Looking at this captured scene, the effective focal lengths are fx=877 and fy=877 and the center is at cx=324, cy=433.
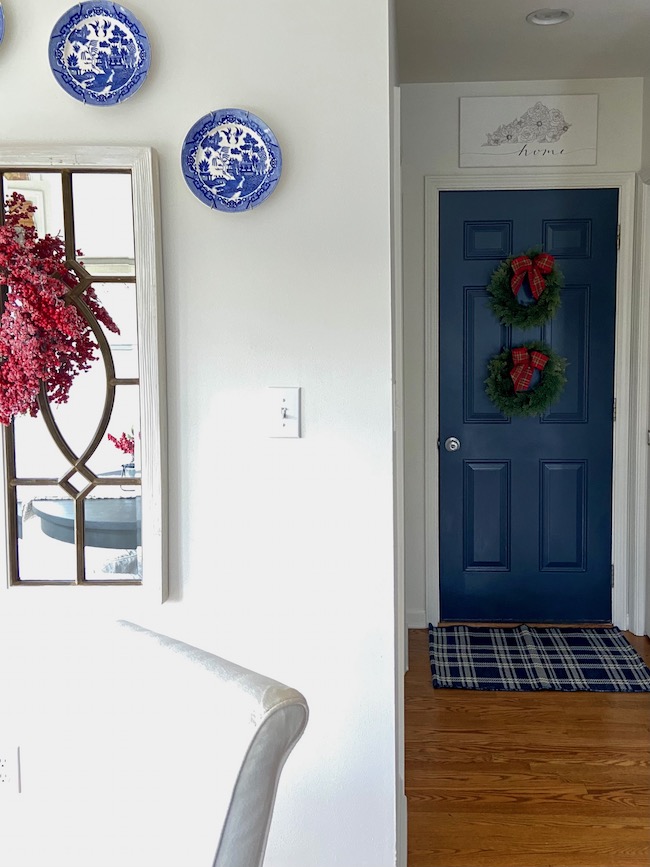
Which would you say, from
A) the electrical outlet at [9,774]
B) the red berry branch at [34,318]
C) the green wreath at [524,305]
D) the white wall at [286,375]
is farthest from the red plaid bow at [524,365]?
the electrical outlet at [9,774]

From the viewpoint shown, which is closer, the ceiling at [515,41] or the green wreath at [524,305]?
the ceiling at [515,41]

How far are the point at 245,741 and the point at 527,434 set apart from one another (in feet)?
10.7

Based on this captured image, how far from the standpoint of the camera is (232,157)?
6.08 ft

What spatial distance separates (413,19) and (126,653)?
2698 mm

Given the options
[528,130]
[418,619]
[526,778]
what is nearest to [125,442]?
[526,778]

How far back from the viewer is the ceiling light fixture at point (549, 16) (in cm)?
311

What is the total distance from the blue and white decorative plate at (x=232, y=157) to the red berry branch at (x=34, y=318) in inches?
13.4

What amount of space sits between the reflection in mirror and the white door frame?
233 centimetres

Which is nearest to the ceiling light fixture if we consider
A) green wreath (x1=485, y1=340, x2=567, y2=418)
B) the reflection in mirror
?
green wreath (x1=485, y1=340, x2=567, y2=418)

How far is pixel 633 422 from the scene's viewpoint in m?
3.98

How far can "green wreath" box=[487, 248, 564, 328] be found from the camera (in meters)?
3.92

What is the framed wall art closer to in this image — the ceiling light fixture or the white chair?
the ceiling light fixture

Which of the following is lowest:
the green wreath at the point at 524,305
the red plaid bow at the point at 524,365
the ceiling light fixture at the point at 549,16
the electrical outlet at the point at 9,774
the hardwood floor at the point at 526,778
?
the hardwood floor at the point at 526,778

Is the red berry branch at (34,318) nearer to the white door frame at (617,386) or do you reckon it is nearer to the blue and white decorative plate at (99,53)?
the blue and white decorative plate at (99,53)
